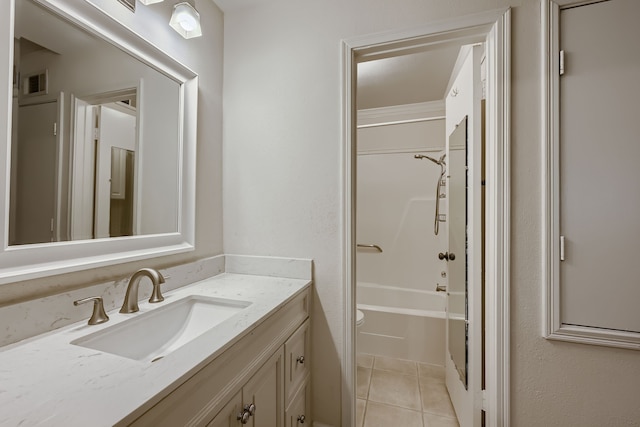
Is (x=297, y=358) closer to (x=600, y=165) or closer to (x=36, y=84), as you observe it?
(x=36, y=84)

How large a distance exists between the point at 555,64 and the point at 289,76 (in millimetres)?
1180

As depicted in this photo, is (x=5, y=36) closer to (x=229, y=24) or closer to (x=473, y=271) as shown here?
(x=229, y=24)

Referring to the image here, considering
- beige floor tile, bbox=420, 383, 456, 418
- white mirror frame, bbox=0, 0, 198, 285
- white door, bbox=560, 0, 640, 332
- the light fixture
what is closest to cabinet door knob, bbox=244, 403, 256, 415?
white mirror frame, bbox=0, 0, 198, 285

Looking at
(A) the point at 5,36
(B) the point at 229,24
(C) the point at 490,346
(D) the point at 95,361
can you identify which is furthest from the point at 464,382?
(B) the point at 229,24

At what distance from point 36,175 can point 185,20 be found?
2.87 ft

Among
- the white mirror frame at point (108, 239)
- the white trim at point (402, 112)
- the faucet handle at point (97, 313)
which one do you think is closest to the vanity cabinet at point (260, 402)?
the faucet handle at point (97, 313)

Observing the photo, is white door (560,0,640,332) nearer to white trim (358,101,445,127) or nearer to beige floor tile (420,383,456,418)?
beige floor tile (420,383,456,418)

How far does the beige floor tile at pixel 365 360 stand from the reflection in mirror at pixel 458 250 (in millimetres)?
712

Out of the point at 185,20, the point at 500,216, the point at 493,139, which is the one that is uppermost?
the point at 185,20

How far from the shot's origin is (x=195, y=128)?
4.62 ft

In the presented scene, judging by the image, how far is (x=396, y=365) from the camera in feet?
7.29

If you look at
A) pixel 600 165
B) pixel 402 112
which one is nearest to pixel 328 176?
pixel 600 165

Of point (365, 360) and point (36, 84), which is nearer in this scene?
point (36, 84)

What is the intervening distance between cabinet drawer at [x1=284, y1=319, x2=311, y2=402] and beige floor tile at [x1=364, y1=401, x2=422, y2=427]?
64cm
